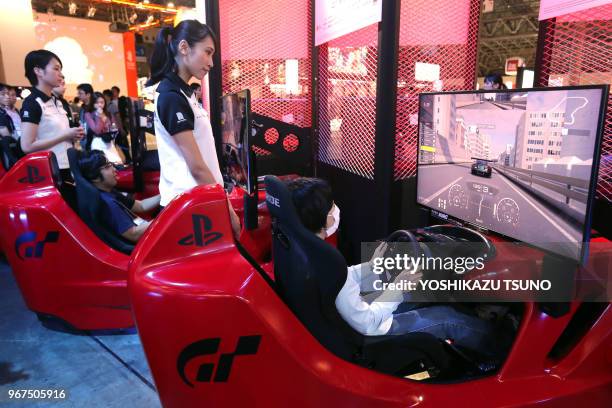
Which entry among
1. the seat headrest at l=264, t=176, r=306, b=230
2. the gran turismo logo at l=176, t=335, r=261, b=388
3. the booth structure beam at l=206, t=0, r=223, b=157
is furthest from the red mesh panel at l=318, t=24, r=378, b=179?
the gran turismo logo at l=176, t=335, r=261, b=388

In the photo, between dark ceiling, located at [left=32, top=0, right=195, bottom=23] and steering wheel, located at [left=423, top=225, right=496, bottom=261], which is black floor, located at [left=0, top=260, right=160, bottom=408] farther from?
dark ceiling, located at [left=32, top=0, right=195, bottom=23]

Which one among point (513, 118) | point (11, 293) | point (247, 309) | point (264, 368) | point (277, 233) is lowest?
point (11, 293)

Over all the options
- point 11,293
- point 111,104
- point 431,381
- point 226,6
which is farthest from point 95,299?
point 111,104

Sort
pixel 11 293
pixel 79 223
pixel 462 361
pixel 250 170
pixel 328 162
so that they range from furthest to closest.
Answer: pixel 328 162
pixel 11 293
pixel 79 223
pixel 250 170
pixel 462 361

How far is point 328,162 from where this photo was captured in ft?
11.5

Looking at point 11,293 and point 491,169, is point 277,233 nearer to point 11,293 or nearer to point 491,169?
point 491,169

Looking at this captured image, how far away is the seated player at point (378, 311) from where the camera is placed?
1.30m

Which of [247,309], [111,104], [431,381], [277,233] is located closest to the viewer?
[247,309]

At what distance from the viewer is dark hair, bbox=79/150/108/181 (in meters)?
2.55

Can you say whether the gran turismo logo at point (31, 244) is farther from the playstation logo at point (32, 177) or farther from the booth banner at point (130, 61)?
the booth banner at point (130, 61)

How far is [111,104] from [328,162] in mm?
6592

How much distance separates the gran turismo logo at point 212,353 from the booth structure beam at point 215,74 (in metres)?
2.50

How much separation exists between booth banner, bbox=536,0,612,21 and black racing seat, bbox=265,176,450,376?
1.34 m

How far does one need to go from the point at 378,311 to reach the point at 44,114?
2533mm
